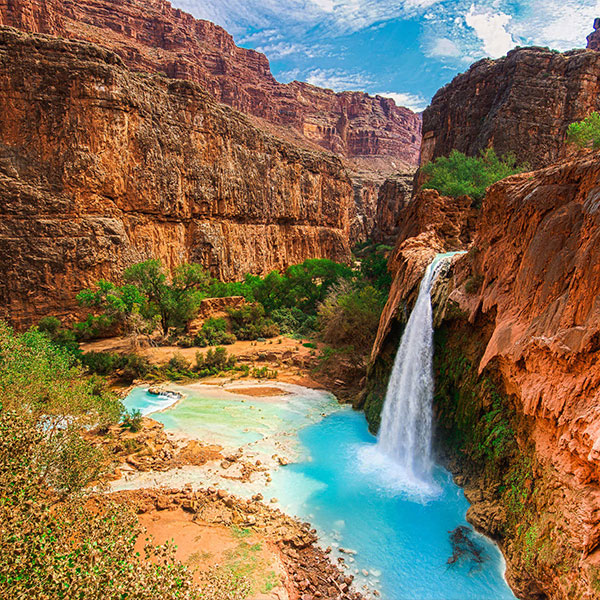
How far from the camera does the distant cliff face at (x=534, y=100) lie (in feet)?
87.2

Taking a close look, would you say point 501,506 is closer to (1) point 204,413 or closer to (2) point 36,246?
(1) point 204,413

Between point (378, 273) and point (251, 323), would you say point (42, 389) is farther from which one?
point (378, 273)

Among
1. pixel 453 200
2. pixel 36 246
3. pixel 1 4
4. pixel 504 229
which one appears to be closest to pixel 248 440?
pixel 504 229

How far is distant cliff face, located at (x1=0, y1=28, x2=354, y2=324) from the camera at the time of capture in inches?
838

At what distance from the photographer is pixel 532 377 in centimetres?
702

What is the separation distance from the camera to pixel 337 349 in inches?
766

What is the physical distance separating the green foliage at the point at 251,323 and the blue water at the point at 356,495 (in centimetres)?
910

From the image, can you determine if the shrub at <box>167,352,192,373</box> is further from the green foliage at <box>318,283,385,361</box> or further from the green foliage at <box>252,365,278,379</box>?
the green foliage at <box>318,283,385,361</box>

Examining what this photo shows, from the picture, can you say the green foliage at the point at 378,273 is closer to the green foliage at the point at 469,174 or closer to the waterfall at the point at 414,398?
the green foliage at the point at 469,174

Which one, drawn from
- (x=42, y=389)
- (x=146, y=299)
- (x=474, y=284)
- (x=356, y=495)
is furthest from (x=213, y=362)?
(x=474, y=284)

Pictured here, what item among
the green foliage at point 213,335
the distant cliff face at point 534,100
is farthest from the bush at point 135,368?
the distant cliff face at point 534,100

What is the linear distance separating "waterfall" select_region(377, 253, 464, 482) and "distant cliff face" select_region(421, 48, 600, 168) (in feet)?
71.8

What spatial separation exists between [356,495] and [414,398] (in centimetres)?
339

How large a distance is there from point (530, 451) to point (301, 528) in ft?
16.6
